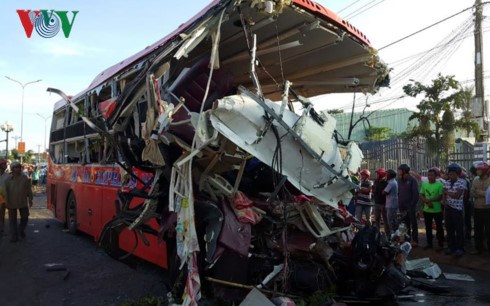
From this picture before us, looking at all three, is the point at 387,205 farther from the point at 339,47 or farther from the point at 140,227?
the point at 140,227

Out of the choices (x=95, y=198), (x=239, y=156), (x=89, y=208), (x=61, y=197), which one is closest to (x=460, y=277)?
(x=239, y=156)

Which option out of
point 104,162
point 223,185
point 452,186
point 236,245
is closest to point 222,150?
point 223,185

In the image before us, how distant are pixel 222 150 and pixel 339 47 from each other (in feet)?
7.32

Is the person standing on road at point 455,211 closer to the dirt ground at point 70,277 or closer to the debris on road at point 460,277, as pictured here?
the debris on road at point 460,277

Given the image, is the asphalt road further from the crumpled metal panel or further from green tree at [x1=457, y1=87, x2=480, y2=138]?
green tree at [x1=457, y1=87, x2=480, y2=138]

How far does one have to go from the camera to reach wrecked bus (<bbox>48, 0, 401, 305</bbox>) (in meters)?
4.04

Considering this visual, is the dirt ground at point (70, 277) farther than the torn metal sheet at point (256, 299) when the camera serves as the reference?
Yes

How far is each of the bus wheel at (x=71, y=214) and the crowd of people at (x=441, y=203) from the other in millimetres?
6117

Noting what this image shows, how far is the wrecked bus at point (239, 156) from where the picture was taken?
4.04 m

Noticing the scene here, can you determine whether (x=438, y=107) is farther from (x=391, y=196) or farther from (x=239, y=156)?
(x=239, y=156)

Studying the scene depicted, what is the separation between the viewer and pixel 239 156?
430 centimetres

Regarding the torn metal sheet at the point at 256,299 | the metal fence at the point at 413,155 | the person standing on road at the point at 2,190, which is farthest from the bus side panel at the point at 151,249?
the metal fence at the point at 413,155

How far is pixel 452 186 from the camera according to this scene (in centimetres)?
782

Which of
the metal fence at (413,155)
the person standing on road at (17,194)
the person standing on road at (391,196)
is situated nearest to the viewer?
the person standing on road at (391,196)
